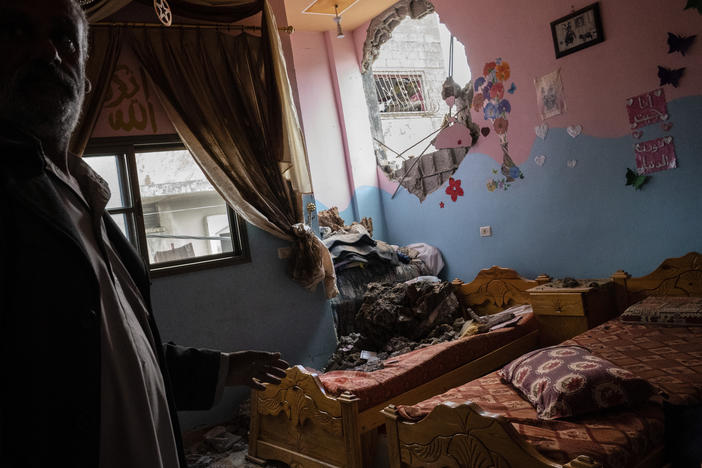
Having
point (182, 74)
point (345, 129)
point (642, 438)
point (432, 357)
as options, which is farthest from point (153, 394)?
point (345, 129)

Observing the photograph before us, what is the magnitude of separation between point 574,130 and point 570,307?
1.33 meters

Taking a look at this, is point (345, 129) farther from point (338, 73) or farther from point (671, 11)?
point (671, 11)

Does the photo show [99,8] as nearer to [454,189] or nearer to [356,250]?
[356,250]

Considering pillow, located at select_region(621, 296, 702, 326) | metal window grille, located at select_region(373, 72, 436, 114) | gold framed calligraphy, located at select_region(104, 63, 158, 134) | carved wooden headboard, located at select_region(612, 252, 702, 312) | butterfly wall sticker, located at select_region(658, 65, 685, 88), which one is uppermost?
metal window grille, located at select_region(373, 72, 436, 114)

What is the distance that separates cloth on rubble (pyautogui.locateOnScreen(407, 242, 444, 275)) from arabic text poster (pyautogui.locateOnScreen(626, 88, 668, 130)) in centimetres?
224

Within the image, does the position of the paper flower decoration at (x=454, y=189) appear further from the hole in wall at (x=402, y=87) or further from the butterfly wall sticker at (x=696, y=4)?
the butterfly wall sticker at (x=696, y=4)

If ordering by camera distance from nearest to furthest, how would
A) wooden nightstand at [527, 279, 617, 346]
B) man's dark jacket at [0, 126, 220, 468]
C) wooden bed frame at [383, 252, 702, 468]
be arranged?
man's dark jacket at [0, 126, 220, 468] < wooden bed frame at [383, 252, 702, 468] < wooden nightstand at [527, 279, 617, 346]

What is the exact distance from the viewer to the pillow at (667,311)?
283 centimetres

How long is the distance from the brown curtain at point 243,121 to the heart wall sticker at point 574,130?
6.70 feet

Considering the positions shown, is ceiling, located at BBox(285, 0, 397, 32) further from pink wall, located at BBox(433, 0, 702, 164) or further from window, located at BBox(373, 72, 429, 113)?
pink wall, located at BBox(433, 0, 702, 164)

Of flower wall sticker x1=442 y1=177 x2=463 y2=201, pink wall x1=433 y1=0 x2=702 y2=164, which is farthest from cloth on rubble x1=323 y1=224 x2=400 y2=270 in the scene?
pink wall x1=433 y1=0 x2=702 y2=164

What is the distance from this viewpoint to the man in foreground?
756 mm

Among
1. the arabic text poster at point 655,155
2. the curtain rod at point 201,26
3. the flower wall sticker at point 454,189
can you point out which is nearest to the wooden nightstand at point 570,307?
the arabic text poster at point 655,155

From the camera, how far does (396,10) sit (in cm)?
542
